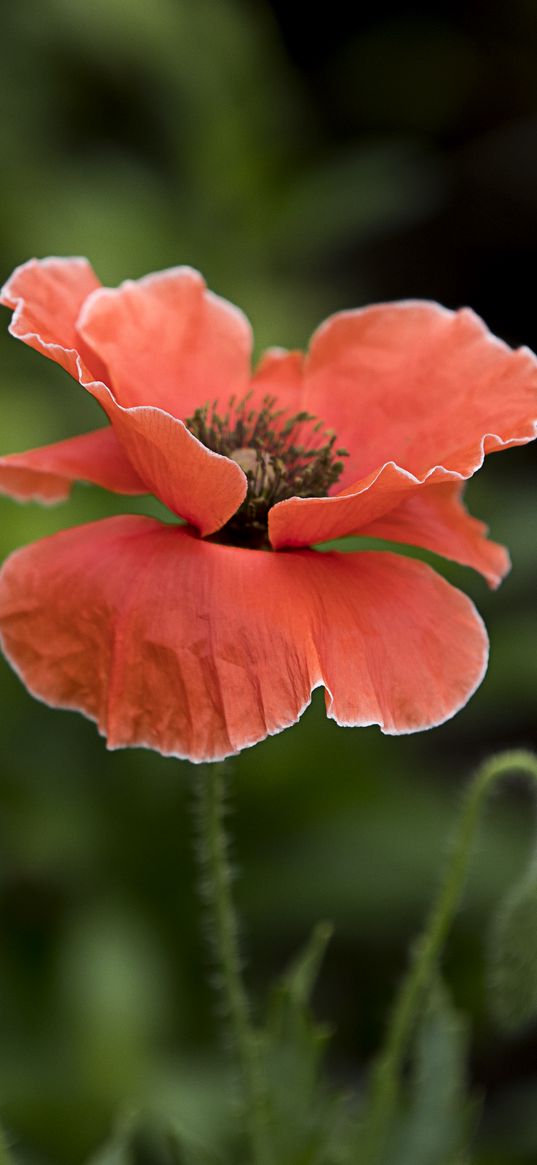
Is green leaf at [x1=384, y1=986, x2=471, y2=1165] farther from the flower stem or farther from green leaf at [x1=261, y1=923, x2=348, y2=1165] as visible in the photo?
the flower stem

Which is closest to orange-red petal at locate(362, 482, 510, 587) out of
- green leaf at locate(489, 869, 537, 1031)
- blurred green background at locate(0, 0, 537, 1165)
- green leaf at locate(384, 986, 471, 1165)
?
green leaf at locate(489, 869, 537, 1031)

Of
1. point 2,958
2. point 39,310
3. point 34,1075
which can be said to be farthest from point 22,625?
point 2,958

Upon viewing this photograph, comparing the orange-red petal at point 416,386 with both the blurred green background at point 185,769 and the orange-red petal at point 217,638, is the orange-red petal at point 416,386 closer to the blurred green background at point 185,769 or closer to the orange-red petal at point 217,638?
the orange-red petal at point 217,638

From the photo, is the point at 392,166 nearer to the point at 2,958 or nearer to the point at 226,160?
the point at 226,160

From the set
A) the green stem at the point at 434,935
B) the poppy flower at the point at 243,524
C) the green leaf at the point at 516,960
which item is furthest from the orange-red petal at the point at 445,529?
the green leaf at the point at 516,960

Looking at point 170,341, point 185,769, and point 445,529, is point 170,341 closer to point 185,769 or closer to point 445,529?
point 445,529

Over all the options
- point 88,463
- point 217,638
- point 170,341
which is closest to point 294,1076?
point 217,638
